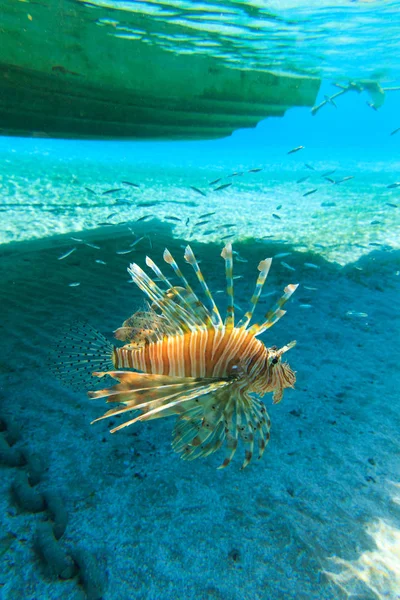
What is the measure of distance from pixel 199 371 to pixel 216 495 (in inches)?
40.5

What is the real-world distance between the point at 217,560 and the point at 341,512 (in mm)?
864

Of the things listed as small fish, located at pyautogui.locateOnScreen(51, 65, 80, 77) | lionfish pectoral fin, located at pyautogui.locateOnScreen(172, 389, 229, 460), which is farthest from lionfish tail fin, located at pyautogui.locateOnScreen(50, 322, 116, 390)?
small fish, located at pyautogui.locateOnScreen(51, 65, 80, 77)

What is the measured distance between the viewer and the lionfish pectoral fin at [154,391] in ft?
4.77

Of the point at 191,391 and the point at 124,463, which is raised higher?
the point at 191,391

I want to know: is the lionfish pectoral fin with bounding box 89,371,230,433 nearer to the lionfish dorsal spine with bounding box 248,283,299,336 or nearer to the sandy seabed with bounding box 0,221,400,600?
the lionfish dorsal spine with bounding box 248,283,299,336

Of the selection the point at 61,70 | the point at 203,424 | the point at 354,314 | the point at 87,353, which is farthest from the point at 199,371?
the point at 61,70

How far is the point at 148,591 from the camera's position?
176 centimetres

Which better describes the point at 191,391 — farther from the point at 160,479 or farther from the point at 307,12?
the point at 307,12

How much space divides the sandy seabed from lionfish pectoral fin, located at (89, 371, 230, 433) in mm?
969

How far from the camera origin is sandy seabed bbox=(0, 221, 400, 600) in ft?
6.01

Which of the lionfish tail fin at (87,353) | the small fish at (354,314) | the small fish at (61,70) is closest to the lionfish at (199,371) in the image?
the lionfish tail fin at (87,353)

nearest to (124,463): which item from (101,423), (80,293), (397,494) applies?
(101,423)

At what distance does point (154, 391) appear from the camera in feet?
5.06

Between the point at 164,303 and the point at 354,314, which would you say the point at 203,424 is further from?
the point at 354,314
